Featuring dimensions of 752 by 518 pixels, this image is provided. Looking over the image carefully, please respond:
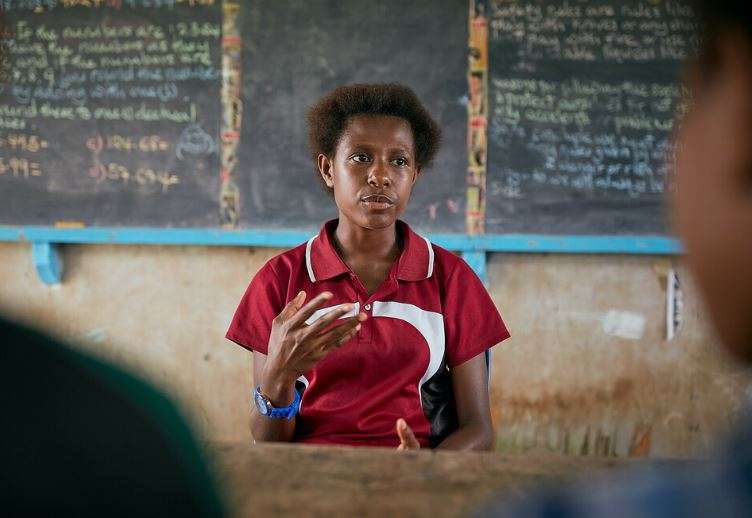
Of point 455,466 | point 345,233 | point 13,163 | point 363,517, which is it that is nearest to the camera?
point 363,517

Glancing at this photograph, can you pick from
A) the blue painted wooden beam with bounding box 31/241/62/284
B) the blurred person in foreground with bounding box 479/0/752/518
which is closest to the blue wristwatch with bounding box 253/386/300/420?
the blurred person in foreground with bounding box 479/0/752/518

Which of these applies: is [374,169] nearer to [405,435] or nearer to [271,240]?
[405,435]

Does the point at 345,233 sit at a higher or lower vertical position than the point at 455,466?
higher

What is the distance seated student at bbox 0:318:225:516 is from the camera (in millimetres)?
322

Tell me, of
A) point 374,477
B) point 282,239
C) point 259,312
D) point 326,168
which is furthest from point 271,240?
point 374,477

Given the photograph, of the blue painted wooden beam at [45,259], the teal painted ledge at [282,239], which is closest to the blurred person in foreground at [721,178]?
the teal painted ledge at [282,239]

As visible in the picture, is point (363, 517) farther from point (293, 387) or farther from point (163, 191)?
point (163, 191)

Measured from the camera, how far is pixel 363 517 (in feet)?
2.05

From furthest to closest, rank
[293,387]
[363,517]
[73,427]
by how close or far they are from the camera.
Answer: [293,387] → [363,517] → [73,427]

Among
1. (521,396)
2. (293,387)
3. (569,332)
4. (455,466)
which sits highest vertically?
(455,466)

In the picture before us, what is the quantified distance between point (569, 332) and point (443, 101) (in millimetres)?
1019

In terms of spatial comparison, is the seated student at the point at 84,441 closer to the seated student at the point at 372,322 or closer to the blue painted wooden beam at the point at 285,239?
the seated student at the point at 372,322

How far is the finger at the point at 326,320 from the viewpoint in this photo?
133cm

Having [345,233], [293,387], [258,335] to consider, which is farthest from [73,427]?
[345,233]
